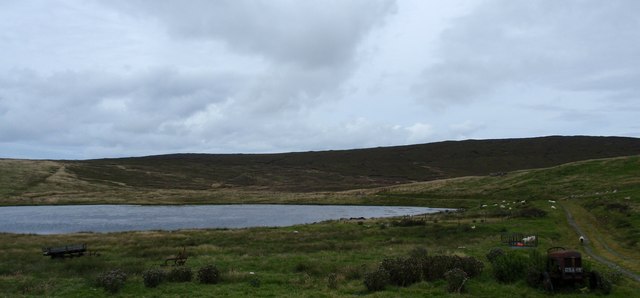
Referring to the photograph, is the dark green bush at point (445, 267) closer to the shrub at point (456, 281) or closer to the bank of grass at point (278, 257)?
the bank of grass at point (278, 257)

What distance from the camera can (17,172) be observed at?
164625 mm

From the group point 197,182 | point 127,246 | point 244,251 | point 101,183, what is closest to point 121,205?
point 101,183

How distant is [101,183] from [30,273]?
5714 inches

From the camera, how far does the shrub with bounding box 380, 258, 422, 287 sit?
22.7 meters

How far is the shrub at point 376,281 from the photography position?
2144 centimetres

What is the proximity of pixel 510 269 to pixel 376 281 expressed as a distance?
6612 mm

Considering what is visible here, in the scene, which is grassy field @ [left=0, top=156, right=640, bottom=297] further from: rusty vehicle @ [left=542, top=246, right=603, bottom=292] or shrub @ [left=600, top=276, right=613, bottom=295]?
rusty vehicle @ [left=542, top=246, right=603, bottom=292]

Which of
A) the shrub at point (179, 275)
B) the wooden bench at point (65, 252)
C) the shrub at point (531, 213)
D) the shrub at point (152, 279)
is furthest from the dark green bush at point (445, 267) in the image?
the shrub at point (531, 213)

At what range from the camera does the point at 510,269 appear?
2297cm

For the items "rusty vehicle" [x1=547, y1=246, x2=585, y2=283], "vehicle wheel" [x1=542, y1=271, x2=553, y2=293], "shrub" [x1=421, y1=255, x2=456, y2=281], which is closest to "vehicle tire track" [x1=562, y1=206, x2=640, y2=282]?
"rusty vehicle" [x1=547, y1=246, x2=585, y2=283]

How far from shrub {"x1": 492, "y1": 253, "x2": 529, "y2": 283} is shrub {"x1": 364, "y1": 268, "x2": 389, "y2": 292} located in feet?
18.0

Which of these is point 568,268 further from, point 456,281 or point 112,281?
point 112,281

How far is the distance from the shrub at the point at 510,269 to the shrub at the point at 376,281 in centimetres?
549

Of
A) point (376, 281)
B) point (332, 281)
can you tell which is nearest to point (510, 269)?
point (376, 281)
